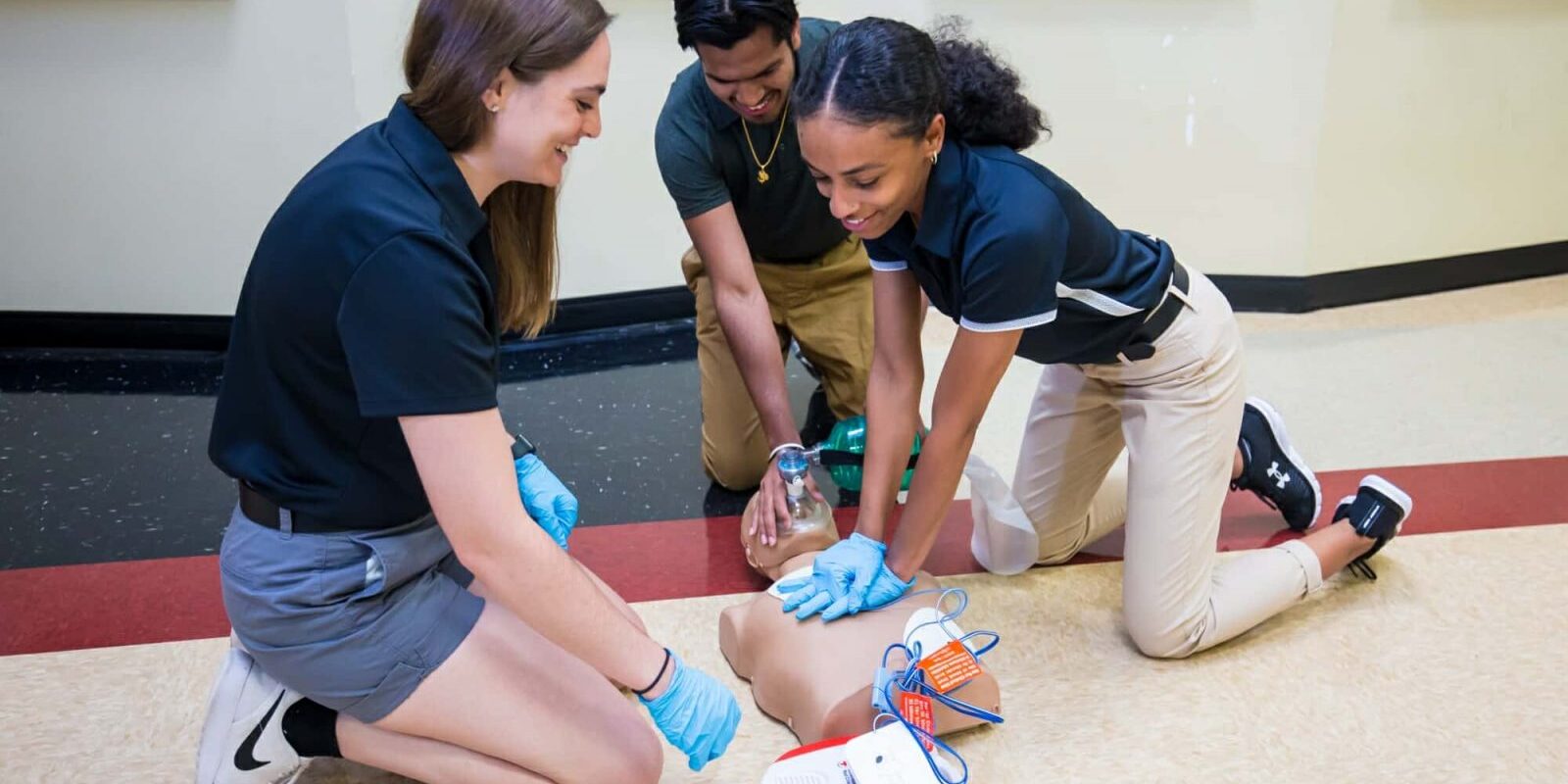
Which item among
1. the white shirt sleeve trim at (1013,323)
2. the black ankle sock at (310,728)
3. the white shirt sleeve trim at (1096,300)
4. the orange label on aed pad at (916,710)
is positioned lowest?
the orange label on aed pad at (916,710)

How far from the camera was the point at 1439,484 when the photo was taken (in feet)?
8.02

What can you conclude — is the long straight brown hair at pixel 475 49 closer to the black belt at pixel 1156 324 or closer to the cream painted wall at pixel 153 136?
the black belt at pixel 1156 324

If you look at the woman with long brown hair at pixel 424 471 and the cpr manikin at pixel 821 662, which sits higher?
the woman with long brown hair at pixel 424 471

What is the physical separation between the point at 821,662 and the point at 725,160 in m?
0.98

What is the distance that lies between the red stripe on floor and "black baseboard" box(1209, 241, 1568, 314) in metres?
0.98

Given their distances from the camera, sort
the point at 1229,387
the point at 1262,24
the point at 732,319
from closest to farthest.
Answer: the point at 1229,387
the point at 732,319
the point at 1262,24

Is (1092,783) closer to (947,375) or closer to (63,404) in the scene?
(947,375)

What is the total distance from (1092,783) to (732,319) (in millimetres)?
1007

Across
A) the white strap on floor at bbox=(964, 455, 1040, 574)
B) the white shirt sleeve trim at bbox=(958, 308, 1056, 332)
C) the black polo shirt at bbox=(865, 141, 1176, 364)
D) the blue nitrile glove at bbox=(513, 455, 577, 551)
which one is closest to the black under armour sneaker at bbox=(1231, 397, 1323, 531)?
the white strap on floor at bbox=(964, 455, 1040, 574)

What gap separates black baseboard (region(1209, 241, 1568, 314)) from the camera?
342 cm

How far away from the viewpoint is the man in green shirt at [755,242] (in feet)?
6.45

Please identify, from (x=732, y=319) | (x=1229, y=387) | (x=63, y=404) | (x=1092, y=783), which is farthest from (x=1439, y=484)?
(x=63, y=404)

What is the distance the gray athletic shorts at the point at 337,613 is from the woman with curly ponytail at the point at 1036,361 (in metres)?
0.54

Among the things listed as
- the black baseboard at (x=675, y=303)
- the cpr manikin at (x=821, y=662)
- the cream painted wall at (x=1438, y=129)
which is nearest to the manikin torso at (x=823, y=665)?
the cpr manikin at (x=821, y=662)
